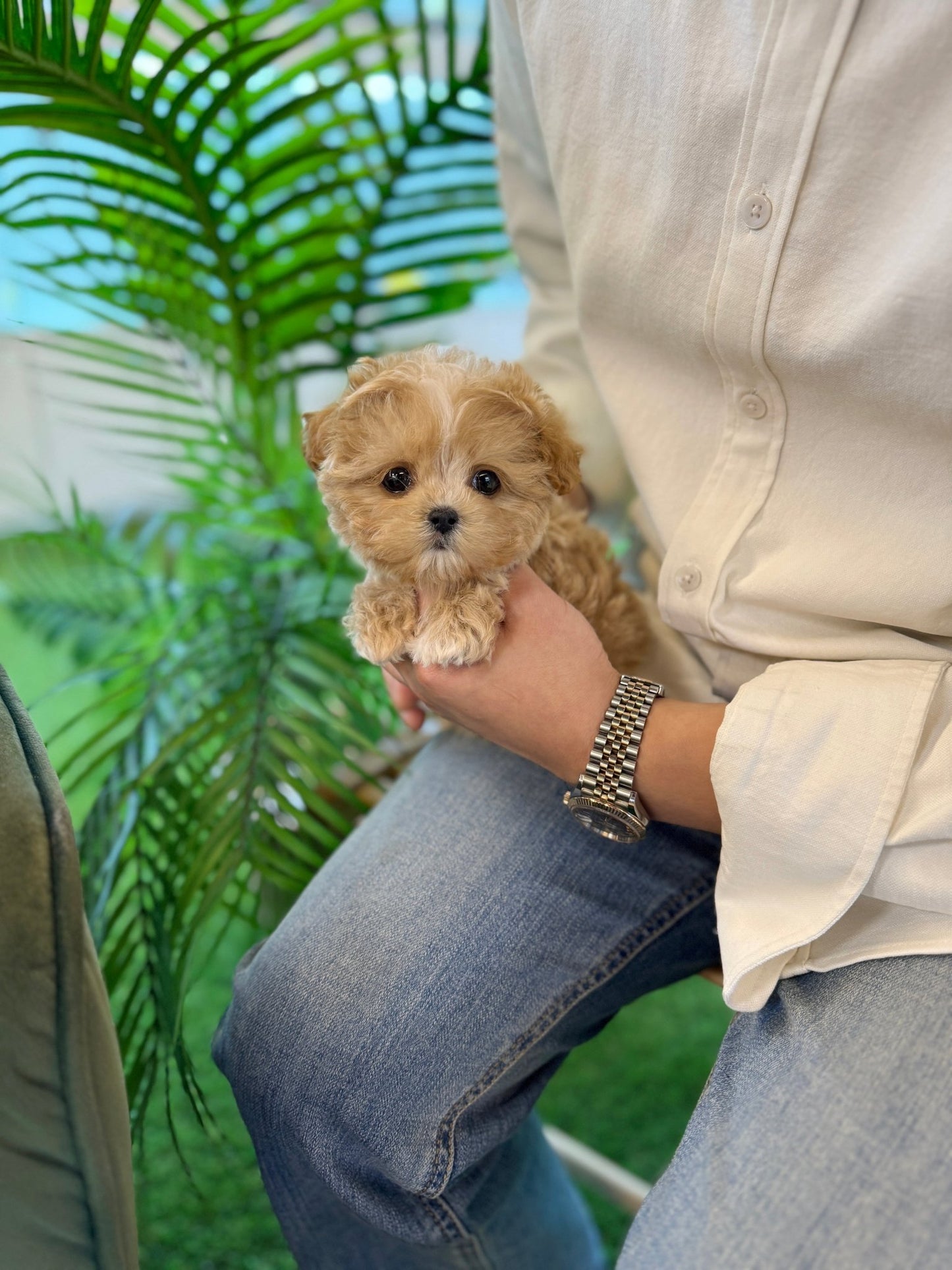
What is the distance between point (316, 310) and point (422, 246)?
212 millimetres

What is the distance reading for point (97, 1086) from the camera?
79 cm

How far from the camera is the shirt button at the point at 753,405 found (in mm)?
903

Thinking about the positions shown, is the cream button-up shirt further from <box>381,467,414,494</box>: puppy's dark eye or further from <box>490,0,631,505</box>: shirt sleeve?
<box>381,467,414,494</box>: puppy's dark eye

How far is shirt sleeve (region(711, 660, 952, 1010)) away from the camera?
774 millimetres

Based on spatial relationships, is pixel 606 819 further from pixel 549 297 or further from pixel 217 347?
pixel 217 347

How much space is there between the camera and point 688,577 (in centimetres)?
96

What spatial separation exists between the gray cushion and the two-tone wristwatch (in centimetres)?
48

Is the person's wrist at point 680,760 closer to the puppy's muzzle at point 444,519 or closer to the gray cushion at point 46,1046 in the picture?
the puppy's muzzle at point 444,519

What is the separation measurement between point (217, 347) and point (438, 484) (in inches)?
32.1

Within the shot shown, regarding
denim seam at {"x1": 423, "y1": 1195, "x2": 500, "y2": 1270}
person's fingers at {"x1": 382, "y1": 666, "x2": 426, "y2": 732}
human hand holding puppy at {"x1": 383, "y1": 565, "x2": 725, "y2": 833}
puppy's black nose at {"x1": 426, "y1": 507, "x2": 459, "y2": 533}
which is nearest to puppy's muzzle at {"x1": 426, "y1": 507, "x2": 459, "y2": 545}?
puppy's black nose at {"x1": 426, "y1": 507, "x2": 459, "y2": 533}

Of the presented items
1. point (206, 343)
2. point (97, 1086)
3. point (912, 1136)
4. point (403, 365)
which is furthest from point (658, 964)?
point (206, 343)

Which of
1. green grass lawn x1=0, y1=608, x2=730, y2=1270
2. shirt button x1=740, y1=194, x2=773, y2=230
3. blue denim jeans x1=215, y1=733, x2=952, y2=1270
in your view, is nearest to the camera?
blue denim jeans x1=215, y1=733, x2=952, y2=1270

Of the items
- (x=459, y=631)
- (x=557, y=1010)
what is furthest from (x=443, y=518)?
(x=557, y=1010)

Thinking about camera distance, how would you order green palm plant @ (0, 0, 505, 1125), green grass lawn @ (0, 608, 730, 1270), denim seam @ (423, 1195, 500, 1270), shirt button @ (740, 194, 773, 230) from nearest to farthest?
shirt button @ (740, 194, 773, 230) → denim seam @ (423, 1195, 500, 1270) → green palm plant @ (0, 0, 505, 1125) → green grass lawn @ (0, 608, 730, 1270)
